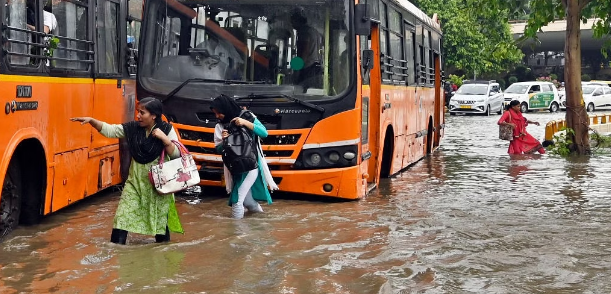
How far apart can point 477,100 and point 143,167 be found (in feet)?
118

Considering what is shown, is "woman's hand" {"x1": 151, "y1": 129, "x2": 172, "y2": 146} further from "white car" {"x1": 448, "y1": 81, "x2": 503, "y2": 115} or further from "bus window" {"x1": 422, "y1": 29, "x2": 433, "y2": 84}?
"white car" {"x1": 448, "y1": 81, "x2": 503, "y2": 115}

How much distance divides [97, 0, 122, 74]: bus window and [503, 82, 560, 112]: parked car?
119 ft

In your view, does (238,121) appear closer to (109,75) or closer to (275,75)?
(275,75)

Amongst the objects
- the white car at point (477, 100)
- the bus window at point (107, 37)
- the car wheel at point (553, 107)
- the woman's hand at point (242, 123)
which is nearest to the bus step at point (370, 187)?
the woman's hand at point (242, 123)

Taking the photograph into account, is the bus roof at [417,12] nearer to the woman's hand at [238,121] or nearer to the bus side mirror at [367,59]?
the bus side mirror at [367,59]

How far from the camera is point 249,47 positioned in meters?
11.4

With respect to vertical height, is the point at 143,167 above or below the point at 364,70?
below

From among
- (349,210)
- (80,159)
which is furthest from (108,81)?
(349,210)

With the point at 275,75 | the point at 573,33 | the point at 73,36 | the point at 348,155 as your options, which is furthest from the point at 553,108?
the point at 73,36

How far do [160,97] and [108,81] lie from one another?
72 cm

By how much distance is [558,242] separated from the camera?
949 cm

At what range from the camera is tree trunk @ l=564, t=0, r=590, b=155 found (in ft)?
67.4

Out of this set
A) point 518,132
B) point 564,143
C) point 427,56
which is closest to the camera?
point 427,56

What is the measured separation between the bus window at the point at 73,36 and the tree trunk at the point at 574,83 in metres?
12.3
